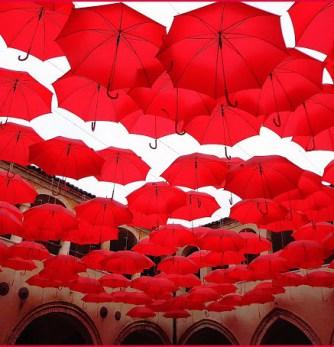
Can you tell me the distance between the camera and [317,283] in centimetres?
1075

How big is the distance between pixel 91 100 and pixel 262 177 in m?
3.30

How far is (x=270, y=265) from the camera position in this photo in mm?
9688

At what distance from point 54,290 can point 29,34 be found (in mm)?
11042

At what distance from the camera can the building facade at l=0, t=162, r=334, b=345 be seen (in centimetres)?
1273

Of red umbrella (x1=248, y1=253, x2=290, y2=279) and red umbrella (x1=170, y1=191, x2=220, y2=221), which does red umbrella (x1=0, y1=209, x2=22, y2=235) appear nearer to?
red umbrella (x1=170, y1=191, x2=220, y2=221)

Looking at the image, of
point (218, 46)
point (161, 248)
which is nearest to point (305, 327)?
point (161, 248)

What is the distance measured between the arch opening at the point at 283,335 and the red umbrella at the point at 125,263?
7511 millimetres

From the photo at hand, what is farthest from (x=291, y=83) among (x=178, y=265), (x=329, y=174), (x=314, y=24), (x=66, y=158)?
(x=178, y=265)

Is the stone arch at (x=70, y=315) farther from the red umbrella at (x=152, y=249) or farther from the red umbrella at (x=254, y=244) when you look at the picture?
the red umbrella at (x=254, y=244)

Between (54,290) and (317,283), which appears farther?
(54,290)

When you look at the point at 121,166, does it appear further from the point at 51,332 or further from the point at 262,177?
the point at 51,332

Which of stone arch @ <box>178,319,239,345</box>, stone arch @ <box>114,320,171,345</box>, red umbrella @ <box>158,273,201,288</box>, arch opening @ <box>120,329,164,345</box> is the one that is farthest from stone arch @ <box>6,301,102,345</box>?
red umbrella @ <box>158,273,201,288</box>

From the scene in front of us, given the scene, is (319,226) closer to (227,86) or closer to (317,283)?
(317,283)

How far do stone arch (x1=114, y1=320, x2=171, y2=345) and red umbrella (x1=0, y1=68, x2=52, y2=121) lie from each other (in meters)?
11.8
